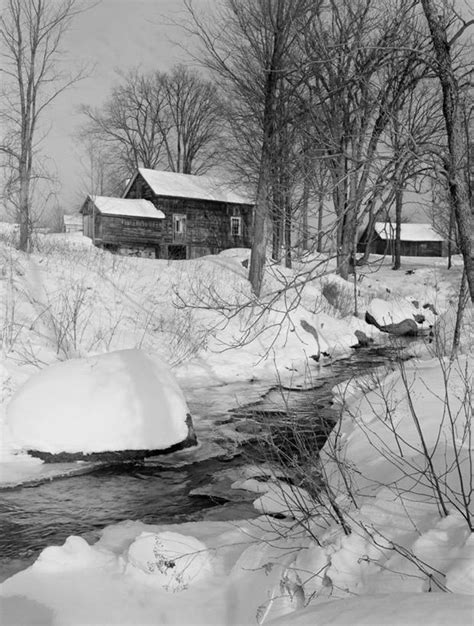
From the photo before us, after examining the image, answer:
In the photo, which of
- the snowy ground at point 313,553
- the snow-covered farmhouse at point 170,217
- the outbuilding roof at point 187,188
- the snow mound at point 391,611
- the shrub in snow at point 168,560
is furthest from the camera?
the outbuilding roof at point 187,188

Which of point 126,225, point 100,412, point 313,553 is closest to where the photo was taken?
point 313,553

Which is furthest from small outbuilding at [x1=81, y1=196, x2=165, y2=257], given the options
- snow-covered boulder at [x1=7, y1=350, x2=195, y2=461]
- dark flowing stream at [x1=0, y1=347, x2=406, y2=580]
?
dark flowing stream at [x1=0, y1=347, x2=406, y2=580]

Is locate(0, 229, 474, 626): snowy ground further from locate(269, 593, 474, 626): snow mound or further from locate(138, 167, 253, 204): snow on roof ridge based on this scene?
locate(138, 167, 253, 204): snow on roof ridge

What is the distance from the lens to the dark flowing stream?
4633 mm

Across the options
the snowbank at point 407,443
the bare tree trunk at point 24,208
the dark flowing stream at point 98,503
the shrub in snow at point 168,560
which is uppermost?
the bare tree trunk at point 24,208

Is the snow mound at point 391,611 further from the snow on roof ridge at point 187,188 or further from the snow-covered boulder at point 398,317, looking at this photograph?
the snow on roof ridge at point 187,188

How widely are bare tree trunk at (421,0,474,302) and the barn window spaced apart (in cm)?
3329

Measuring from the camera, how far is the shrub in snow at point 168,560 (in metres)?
3.54

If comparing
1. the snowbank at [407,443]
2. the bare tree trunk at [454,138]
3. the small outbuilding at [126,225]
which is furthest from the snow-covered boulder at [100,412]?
the small outbuilding at [126,225]

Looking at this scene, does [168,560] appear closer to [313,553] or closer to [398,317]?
[313,553]

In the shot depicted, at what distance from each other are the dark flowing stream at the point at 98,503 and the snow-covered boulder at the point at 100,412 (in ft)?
1.08

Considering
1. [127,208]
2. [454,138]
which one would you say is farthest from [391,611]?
[127,208]

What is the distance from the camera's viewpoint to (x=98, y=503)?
5.45 m

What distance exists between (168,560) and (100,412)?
3412mm
